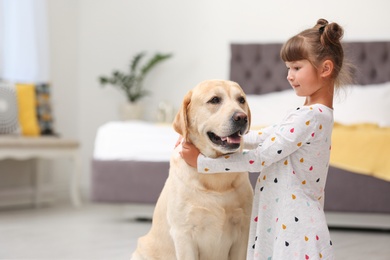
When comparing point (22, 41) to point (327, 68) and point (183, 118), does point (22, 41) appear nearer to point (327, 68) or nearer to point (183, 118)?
point (183, 118)

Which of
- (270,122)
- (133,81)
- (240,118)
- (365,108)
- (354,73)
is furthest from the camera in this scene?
(133,81)

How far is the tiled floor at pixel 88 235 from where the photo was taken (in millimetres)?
3074

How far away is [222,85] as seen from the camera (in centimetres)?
189

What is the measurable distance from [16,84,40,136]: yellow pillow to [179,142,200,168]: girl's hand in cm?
344

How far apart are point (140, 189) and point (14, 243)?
115 cm

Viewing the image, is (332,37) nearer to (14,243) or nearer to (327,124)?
(327,124)

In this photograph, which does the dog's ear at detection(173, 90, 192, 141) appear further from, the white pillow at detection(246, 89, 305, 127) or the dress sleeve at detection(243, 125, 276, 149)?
the white pillow at detection(246, 89, 305, 127)

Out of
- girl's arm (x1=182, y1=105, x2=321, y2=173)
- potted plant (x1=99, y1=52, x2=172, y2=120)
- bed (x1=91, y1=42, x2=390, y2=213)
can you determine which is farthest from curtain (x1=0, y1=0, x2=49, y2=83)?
girl's arm (x1=182, y1=105, x2=321, y2=173)

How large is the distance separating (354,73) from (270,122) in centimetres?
91

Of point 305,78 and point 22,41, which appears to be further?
point 22,41

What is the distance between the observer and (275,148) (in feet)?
5.96

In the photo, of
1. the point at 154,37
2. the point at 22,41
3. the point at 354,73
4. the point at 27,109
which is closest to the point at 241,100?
the point at 354,73

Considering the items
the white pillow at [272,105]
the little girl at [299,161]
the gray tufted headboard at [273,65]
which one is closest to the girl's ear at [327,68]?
the little girl at [299,161]

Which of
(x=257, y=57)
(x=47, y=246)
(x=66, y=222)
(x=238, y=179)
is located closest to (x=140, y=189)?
(x=66, y=222)
